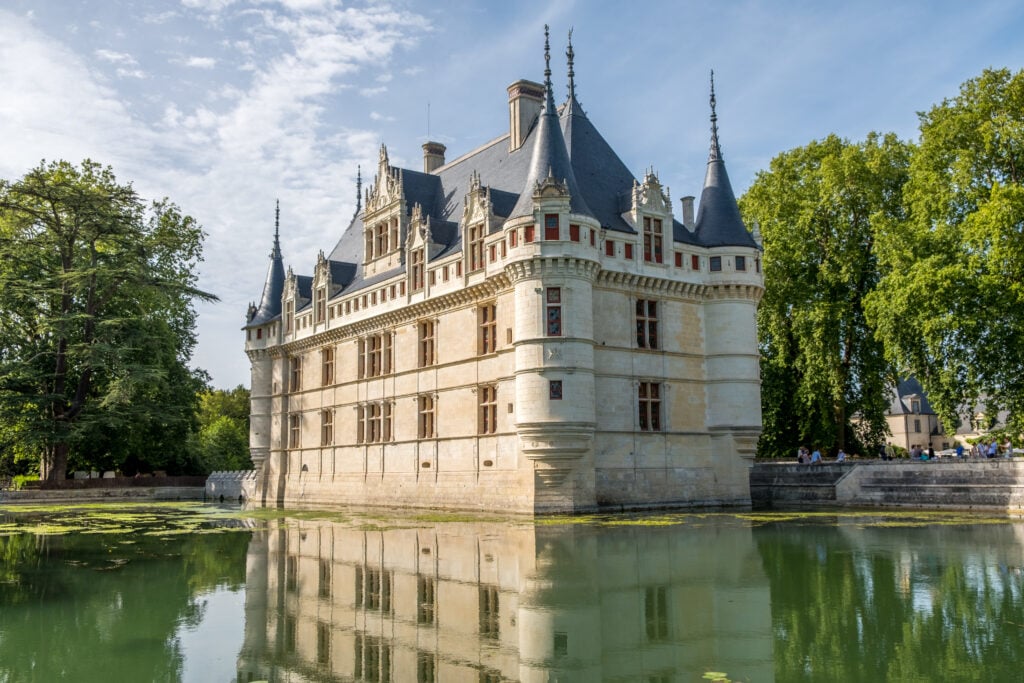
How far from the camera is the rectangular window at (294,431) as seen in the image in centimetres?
4025

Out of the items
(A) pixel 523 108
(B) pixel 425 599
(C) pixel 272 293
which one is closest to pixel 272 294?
(C) pixel 272 293

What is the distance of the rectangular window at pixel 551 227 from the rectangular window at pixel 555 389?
4.14 m

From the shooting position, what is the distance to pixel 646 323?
95.0 feet

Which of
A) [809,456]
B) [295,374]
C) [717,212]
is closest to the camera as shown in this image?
[717,212]

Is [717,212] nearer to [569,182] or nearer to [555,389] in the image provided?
[569,182]

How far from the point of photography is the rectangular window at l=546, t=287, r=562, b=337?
26.1 meters

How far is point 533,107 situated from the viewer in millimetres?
32750

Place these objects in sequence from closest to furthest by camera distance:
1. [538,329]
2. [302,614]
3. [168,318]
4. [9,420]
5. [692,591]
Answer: [302,614], [692,591], [538,329], [9,420], [168,318]

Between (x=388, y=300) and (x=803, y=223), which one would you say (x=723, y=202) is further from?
(x=388, y=300)

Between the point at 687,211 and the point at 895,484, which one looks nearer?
the point at 895,484

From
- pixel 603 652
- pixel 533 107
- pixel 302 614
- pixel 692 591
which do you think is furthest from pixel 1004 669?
pixel 533 107

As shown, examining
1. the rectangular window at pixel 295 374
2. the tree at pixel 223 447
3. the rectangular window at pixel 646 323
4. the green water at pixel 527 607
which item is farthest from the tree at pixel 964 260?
the tree at pixel 223 447

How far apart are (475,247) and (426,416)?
637cm

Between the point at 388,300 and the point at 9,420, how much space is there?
19112 mm
